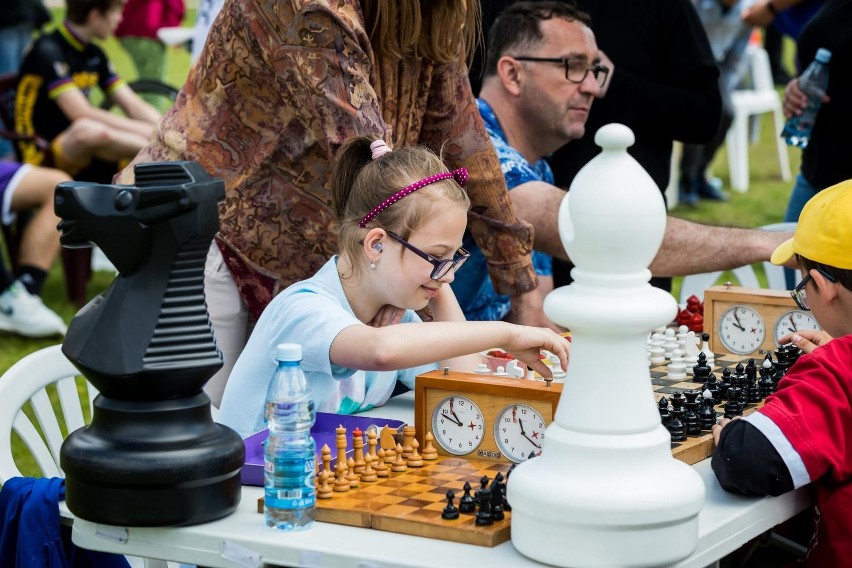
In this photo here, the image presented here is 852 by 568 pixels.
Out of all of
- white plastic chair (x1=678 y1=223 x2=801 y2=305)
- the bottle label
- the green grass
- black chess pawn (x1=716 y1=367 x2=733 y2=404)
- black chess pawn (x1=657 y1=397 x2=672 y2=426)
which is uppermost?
the bottle label

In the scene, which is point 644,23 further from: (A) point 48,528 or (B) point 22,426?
(A) point 48,528

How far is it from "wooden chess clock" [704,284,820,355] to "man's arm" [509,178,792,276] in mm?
241

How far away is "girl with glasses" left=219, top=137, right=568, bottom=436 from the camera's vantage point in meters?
2.42

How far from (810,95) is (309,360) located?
306 centimetres

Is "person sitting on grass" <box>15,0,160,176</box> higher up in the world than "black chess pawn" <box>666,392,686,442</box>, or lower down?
lower down

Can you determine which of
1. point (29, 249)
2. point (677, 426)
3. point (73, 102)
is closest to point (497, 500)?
point (677, 426)

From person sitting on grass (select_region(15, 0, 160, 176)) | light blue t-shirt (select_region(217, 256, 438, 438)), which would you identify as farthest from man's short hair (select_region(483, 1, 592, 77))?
person sitting on grass (select_region(15, 0, 160, 176))

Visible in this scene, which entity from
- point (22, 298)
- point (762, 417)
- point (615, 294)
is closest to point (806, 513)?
point (762, 417)

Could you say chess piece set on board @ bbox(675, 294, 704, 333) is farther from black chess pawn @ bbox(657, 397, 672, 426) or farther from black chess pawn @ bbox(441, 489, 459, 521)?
black chess pawn @ bbox(441, 489, 459, 521)

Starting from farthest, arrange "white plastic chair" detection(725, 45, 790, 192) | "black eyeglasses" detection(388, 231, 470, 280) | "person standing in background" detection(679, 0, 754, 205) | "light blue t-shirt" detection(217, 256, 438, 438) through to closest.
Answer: "white plastic chair" detection(725, 45, 790, 192)
"person standing in background" detection(679, 0, 754, 205)
"black eyeglasses" detection(388, 231, 470, 280)
"light blue t-shirt" detection(217, 256, 438, 438)

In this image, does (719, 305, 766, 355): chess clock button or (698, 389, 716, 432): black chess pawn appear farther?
(719, 305, 766, 355): chess clock button

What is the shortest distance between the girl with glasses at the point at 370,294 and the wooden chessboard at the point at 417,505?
25cm

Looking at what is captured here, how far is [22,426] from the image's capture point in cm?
290

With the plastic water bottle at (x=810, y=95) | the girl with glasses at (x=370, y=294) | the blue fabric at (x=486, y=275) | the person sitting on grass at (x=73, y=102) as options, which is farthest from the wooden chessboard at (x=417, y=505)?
the person sitting on grass at (x=73, y=102)
